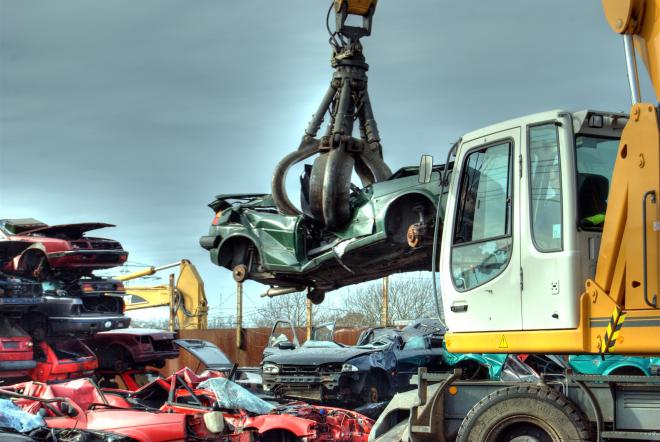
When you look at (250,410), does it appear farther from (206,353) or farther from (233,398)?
(206,353)

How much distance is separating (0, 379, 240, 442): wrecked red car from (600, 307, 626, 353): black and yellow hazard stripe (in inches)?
195

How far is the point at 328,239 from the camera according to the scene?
13.8 metres

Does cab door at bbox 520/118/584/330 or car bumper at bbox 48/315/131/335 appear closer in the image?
cab door at bbox 520/118/584/330

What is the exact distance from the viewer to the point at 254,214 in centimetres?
1480

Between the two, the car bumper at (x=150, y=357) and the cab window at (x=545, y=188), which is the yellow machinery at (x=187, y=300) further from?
the cab window at (x=545, y=188)

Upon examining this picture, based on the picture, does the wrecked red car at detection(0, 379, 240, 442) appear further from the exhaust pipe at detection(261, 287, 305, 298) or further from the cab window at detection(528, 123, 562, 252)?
the exhaust pipe at detection(261, 287, 305, 298)

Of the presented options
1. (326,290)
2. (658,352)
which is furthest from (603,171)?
(326,290)

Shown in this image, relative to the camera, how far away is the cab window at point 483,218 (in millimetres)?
7090

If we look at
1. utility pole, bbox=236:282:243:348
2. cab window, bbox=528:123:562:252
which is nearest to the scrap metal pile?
utility pole, bbox=236:282:243:348

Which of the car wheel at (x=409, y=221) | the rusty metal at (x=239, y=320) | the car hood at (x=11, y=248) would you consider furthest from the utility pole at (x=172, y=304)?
the car wheel at (x=409, y=221)

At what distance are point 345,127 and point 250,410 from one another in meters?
5.10

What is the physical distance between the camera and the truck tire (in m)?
6.75

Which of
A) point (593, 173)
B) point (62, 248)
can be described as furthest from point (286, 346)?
point (593, 173)

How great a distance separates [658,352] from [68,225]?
14.1 m
